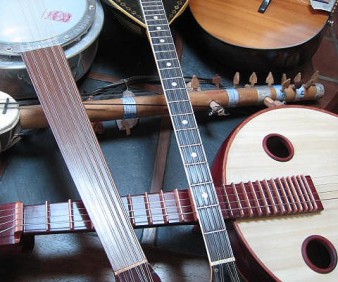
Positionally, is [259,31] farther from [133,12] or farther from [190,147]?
[190,147]

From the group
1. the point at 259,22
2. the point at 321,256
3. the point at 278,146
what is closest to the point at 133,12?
the point at 259,22

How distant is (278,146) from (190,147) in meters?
0.28

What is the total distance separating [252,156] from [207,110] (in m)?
0.36

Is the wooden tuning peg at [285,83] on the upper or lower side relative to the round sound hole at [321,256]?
upper

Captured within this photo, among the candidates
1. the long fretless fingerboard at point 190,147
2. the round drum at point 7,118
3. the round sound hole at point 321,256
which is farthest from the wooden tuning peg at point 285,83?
the round drum at point 7,118

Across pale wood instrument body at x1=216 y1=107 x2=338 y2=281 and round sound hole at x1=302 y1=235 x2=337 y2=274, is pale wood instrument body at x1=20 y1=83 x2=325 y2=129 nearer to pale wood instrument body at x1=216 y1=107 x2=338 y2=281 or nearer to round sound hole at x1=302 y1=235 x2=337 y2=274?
pale wood instrument body at x1=216 y1=107 x2=338 y2=281

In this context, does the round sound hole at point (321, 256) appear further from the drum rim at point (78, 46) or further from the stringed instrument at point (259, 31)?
the drum rim at point (78, 46)

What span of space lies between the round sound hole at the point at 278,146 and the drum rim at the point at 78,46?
20.0 inches

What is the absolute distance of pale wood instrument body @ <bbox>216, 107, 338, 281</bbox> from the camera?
2.54ft

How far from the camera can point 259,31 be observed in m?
1.22

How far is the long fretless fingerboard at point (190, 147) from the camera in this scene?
0.74 metres

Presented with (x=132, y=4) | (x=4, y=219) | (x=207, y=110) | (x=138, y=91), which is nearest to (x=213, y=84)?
(x=207, y=110)

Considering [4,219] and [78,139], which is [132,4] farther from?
[4,219]

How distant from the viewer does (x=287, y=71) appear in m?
1.31
